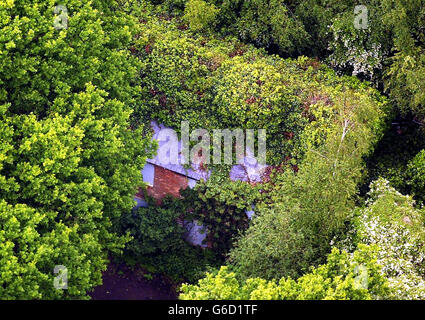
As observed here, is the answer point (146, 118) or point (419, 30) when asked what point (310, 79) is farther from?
point (146, 118)

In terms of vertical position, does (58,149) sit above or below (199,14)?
below

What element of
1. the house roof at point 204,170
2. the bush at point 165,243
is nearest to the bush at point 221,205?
the house roof at point 204,170

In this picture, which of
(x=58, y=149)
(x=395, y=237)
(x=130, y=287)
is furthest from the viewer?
(x=130, y=287)

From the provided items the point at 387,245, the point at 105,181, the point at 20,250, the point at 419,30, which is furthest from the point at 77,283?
the point at 419,30

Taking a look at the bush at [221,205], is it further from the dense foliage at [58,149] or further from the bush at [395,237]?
the bush at [395,237]

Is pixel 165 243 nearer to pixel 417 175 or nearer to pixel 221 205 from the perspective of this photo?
pixel 221 205

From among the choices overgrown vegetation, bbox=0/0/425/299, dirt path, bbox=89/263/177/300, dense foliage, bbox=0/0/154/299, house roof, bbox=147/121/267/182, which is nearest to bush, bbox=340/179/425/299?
overgrown vegetation, bbox=0/0/425/299

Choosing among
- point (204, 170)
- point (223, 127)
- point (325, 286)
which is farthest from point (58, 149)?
point (325, 286)
